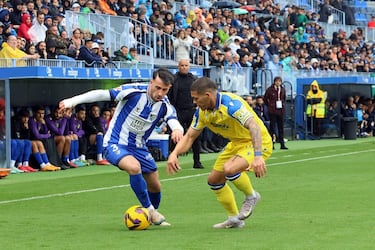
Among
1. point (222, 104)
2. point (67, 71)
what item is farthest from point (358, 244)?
point (67, 71)

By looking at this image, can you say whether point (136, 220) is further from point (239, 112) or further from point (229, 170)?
point (239, 112)

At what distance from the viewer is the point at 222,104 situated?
10.8 meters

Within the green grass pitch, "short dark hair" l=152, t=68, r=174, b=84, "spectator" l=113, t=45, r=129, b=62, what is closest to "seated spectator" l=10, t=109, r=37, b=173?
the green grass pitch

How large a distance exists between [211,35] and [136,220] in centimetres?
2528

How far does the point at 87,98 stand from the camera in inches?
438

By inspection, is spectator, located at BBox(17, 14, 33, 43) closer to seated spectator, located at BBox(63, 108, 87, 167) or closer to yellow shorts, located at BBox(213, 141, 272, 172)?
seated spectator, located at BBox(63, 108, 87, 167)

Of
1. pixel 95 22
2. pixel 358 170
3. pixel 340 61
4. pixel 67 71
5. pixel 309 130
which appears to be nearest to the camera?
pixel 358 170

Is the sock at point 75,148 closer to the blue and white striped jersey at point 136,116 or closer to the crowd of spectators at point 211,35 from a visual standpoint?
the crowd of spectators at point 211,35

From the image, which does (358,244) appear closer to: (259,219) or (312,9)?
(259,219)

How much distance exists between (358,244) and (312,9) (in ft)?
137

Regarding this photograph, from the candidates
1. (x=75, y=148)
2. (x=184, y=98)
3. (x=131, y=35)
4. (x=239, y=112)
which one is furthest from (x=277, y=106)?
(x=239, y=112)

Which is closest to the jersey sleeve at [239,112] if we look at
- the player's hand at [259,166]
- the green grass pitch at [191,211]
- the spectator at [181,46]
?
the player's hand at [259,166]

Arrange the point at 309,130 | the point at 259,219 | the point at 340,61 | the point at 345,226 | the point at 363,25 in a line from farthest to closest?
1. the point at 363,25
2. the point at 340,61
3. the point at 309,130
4. the point at 259,219
5. the point at 345,226

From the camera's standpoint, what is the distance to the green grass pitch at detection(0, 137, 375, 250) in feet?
31.9
